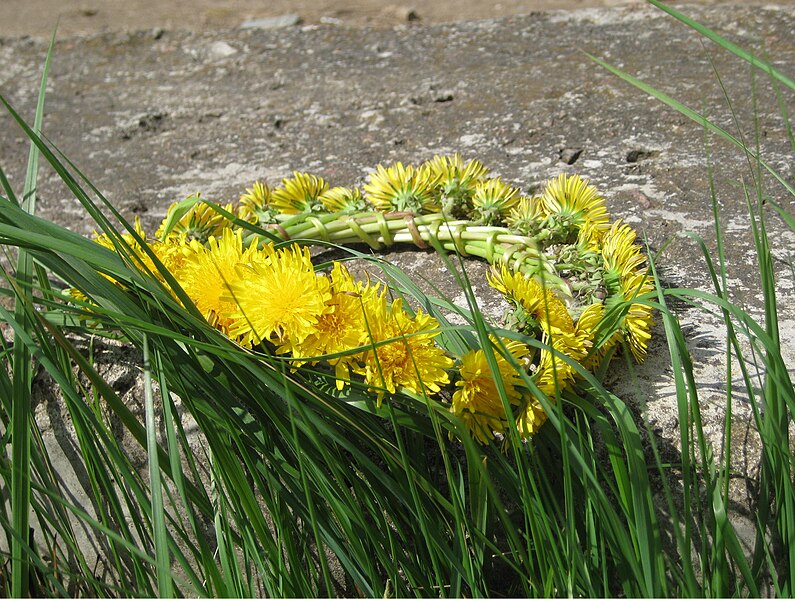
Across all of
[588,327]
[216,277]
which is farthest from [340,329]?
[588,327]

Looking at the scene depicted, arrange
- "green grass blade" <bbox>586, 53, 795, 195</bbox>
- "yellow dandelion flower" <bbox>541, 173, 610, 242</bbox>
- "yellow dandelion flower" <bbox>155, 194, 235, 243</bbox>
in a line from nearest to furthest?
"green grass blade" <bbox>586, 53, 795, 195</bbox>
"yellow dandelion flower" <bbox>541, 173, 610, 242</bbox>
"yellow dandelion flower" <bbox>155, 194, 235, 243</bbox>

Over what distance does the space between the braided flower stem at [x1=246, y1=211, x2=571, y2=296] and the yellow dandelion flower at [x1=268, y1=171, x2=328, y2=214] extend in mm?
35

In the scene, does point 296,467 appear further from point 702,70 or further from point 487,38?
point 487,38

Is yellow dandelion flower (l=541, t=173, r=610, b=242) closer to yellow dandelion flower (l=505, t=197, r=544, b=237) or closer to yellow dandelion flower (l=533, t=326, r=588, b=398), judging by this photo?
yellow dandelion flower (l=505, t=197, r=544, b=237)

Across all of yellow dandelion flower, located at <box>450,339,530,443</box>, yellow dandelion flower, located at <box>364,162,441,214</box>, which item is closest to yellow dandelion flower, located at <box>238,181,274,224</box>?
yellow dandelion flower, located at <box>364,162,441,214</box>

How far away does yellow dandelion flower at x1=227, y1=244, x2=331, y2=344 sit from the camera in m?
1.01

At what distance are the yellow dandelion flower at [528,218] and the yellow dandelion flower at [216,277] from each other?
45cm

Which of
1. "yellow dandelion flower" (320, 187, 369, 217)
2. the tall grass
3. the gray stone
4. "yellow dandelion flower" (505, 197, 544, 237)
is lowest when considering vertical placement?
the tall grass

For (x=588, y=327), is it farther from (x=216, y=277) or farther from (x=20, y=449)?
(x=20, y=449)

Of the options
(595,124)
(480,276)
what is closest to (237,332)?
(480,276)

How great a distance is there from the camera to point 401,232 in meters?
1.46

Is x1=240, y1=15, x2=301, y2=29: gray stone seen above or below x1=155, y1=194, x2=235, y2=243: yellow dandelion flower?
above

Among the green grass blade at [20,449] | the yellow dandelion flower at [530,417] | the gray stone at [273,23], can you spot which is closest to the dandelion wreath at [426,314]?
the yellow dandelion flower at [530,417]

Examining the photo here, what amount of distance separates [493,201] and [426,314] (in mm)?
316
